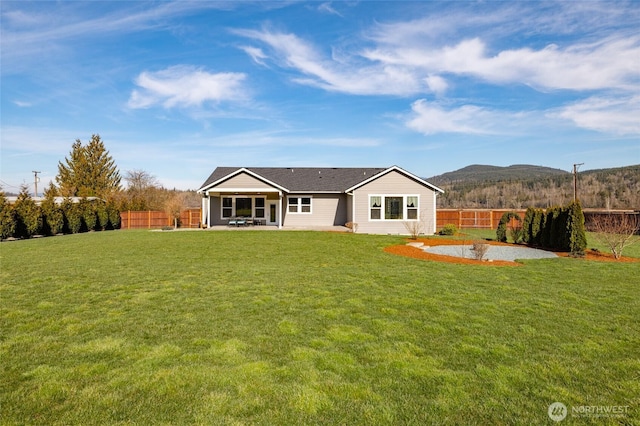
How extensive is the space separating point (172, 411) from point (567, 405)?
3.66m

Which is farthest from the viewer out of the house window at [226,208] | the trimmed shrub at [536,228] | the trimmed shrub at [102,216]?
the trimmed shrub at [102,216]

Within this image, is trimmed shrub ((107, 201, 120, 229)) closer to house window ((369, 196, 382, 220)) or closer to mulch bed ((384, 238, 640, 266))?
house window ((369, 196, 382, 220))

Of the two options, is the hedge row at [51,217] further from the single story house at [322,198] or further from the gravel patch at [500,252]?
the gravel patch at [500,252]

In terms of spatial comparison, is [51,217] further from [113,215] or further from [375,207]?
[375,207]

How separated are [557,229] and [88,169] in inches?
2239

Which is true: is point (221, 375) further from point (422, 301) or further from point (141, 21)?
point (141, 21)

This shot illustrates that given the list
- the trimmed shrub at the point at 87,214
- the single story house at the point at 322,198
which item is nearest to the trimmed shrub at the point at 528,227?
the single story house at the point at 322,198

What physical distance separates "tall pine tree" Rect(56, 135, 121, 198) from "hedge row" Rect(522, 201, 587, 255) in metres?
50.6

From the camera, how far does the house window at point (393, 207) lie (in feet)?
76.8

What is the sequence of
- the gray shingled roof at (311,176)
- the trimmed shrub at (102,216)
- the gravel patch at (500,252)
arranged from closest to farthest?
the gravel patch at (500,252) < the gray shingled roof at (311,176) < the trimmed shrub at (102,216)

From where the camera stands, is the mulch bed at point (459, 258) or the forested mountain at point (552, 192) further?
the forested mountain at point (552, 192)

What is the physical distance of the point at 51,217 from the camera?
2345 cm

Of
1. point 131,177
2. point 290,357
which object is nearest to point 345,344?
point 290,357

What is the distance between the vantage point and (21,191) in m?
22.9
